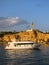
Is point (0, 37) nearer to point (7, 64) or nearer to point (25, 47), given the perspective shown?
point (25, 47)

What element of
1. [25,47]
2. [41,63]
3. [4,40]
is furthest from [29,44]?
[4,40]

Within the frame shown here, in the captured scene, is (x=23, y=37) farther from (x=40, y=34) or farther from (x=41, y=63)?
(x=41, y=63)

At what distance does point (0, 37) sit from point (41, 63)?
142m

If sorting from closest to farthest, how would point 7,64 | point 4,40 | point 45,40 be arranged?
point 7,64 → point 45,40 → point 4,40

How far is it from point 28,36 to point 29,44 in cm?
8664

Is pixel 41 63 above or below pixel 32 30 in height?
below

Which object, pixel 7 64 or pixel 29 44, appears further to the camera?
pixel 29 44

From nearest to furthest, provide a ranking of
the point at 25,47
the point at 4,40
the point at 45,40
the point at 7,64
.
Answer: the point at 7,64 < the point at 25,47 < the point at 45,40 < the point at 4,40

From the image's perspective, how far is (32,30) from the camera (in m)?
176

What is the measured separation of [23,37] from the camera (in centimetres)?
18138

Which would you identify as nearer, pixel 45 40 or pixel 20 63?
pixel 20 63

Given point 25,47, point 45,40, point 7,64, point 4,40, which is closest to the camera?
point 7,64

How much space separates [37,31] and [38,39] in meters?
8.76

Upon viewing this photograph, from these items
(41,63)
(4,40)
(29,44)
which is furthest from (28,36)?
(41,63)
